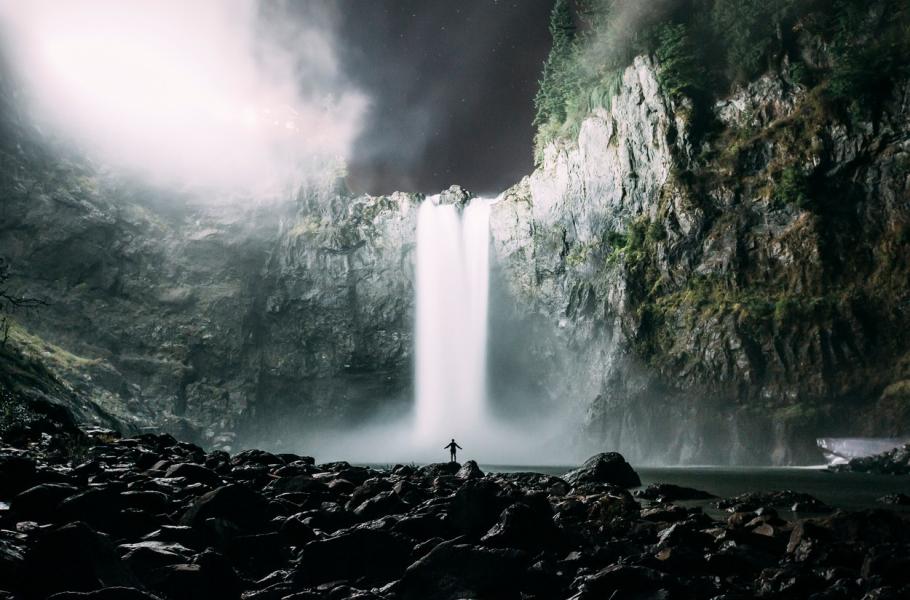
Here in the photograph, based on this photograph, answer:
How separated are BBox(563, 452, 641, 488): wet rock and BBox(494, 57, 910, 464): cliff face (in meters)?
17.1

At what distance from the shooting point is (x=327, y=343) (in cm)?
6488

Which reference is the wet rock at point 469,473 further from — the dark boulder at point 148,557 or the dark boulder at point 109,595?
the dark boulder at point 109,595

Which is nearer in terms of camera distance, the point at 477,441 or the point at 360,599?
the point at 360,599

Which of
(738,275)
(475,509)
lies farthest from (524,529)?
(738,275)

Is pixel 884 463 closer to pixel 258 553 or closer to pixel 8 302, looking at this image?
pixel 258 553

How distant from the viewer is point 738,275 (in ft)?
139

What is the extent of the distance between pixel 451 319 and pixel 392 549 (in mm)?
55268

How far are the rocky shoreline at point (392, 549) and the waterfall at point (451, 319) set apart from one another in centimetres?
4910

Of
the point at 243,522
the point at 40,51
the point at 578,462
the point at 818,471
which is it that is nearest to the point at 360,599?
the point at 243,522

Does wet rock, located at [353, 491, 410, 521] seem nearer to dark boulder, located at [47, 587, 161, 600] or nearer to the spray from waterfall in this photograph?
dark boulder, located at [47, 587, 161, 600]

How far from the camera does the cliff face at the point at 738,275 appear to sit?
119 feet

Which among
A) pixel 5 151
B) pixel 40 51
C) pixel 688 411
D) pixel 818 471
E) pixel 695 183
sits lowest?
pixel 818 471

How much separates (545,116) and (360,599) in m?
62.9

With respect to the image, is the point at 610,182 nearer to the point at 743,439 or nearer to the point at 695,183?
the point at 695,183
